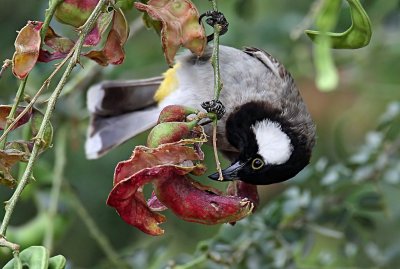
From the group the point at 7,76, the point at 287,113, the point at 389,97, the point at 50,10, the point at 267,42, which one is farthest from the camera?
the point at 389,97

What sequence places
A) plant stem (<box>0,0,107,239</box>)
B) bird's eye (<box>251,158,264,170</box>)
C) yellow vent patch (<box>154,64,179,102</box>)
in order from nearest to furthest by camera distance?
plant stem (<box>0,0,107,239</box>)
bird's eye (<box>251,158,264,170</box>)
yellow vent patch (<box>154,64,179,102</box>)

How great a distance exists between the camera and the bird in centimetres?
230

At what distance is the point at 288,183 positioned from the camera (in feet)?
10.4

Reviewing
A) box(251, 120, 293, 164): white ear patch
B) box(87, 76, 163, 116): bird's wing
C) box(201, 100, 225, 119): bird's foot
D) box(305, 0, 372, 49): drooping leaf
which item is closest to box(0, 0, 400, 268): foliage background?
box(87, 76, 163, 116): bird's wing

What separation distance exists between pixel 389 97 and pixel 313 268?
45.2 inches

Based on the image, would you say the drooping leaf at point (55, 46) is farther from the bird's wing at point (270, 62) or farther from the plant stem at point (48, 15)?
the bird's wing at point (270, 62)

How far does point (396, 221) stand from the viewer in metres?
3.30

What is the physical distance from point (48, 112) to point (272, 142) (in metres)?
0.99

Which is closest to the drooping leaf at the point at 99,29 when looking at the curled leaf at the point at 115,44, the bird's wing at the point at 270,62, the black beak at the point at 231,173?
the curled leaf at the point at 115,44

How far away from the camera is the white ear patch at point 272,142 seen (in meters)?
2.28

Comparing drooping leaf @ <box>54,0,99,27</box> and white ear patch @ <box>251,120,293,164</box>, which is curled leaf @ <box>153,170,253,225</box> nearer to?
drooping leaf @ <box>54,0,99,27</box>

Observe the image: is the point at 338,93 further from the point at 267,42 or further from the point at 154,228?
the point at 154,228

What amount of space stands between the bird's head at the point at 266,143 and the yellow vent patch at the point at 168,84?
41 centimetres

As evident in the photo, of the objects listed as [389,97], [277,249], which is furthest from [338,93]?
[277,249]
